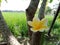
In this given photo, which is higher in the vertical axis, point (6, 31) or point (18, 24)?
point (6, 31)

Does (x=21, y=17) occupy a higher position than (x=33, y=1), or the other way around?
(x=33, y=1)

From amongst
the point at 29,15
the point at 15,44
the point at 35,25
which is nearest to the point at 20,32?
the point at 29,15

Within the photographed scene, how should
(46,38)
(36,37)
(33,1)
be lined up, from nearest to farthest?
(36,37), (33,1), (46,38)

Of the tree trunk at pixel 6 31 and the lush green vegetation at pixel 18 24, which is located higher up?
the tree trunk at pixel 6 31

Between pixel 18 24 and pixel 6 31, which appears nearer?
pixel 6 31

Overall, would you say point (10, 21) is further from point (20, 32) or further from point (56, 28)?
point (56, 28)

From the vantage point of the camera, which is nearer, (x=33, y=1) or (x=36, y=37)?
(x=36, y=37)

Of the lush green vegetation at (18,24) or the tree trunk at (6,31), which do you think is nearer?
the tree trunk at (6,31)

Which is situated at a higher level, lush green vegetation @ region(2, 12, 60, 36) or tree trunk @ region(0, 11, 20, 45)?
tree trunk @ region(0, 11, 20, 45)

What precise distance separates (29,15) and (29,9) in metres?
0.09

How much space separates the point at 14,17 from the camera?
3807 millimetres

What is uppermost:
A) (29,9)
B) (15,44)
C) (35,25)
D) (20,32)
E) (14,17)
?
(35,25)

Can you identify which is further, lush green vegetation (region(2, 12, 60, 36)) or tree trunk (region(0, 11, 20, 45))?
lush green vegetation (region(2, 12, 60, 36))

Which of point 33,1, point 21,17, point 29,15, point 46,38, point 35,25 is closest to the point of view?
point 35,25
